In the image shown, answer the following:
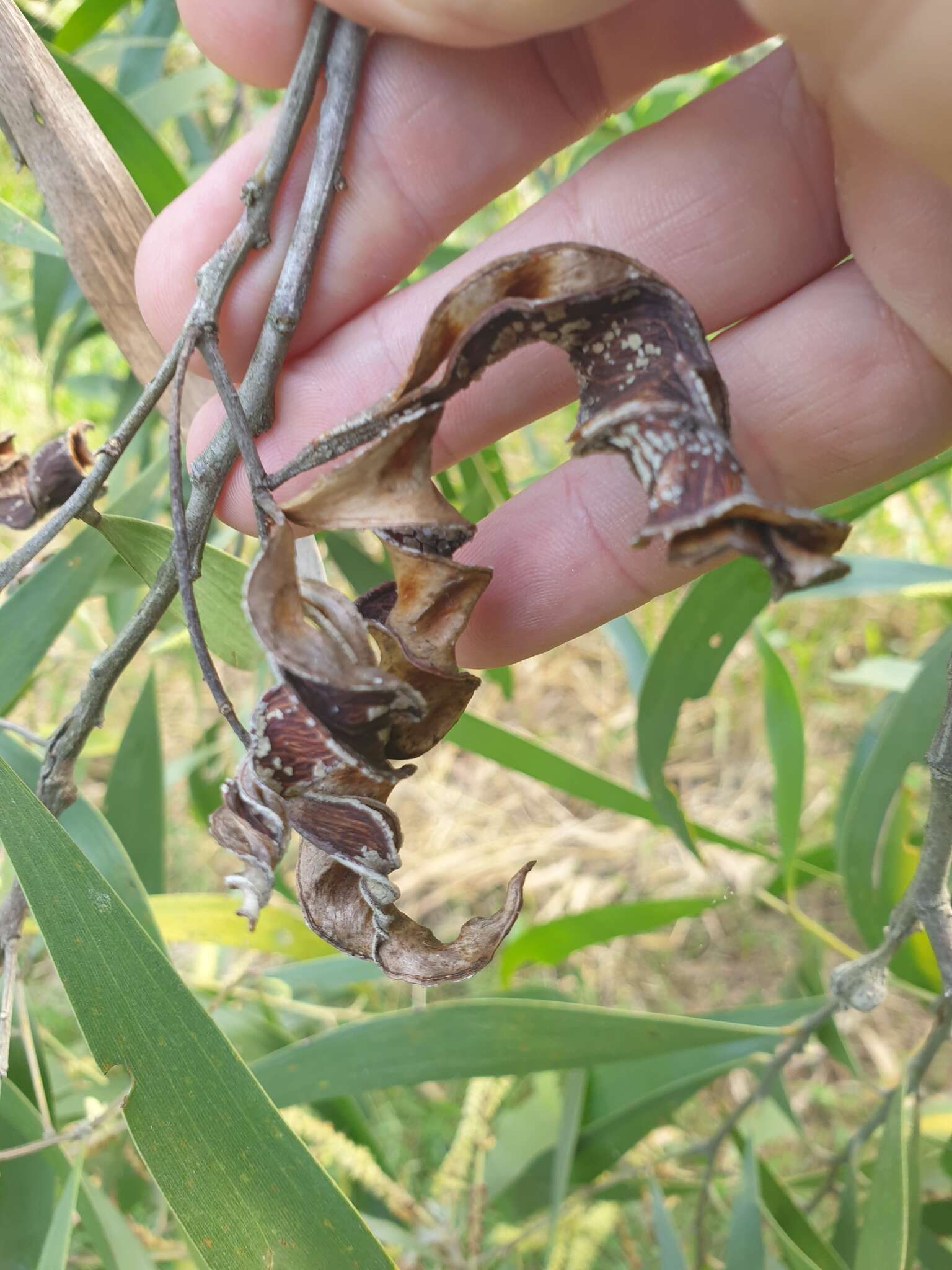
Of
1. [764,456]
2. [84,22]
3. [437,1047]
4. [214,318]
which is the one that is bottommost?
[437,1047]

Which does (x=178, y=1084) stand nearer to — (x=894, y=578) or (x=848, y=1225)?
(x=848, y=1225)

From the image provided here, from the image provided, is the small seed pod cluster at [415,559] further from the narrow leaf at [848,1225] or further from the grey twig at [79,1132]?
the narrow leaf at [848,1225]

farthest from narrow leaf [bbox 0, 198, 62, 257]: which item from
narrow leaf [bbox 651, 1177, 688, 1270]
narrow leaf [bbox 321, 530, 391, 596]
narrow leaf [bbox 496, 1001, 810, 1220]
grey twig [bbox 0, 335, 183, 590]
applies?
narrow leaf [bbox 651, 1177, 688, 1270]

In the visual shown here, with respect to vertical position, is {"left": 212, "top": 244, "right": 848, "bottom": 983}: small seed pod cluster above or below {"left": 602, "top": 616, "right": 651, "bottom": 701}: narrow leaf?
above

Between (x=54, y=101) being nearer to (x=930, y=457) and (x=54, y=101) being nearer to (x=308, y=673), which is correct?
(x=308, y=673)

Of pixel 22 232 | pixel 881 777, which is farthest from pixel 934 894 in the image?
pixel 22 232

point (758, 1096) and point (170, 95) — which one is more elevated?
point (170, 95)

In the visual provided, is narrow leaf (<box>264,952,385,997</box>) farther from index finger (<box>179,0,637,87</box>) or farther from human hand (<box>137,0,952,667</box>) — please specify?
index finger (<box>179,0,637,87</box>)
